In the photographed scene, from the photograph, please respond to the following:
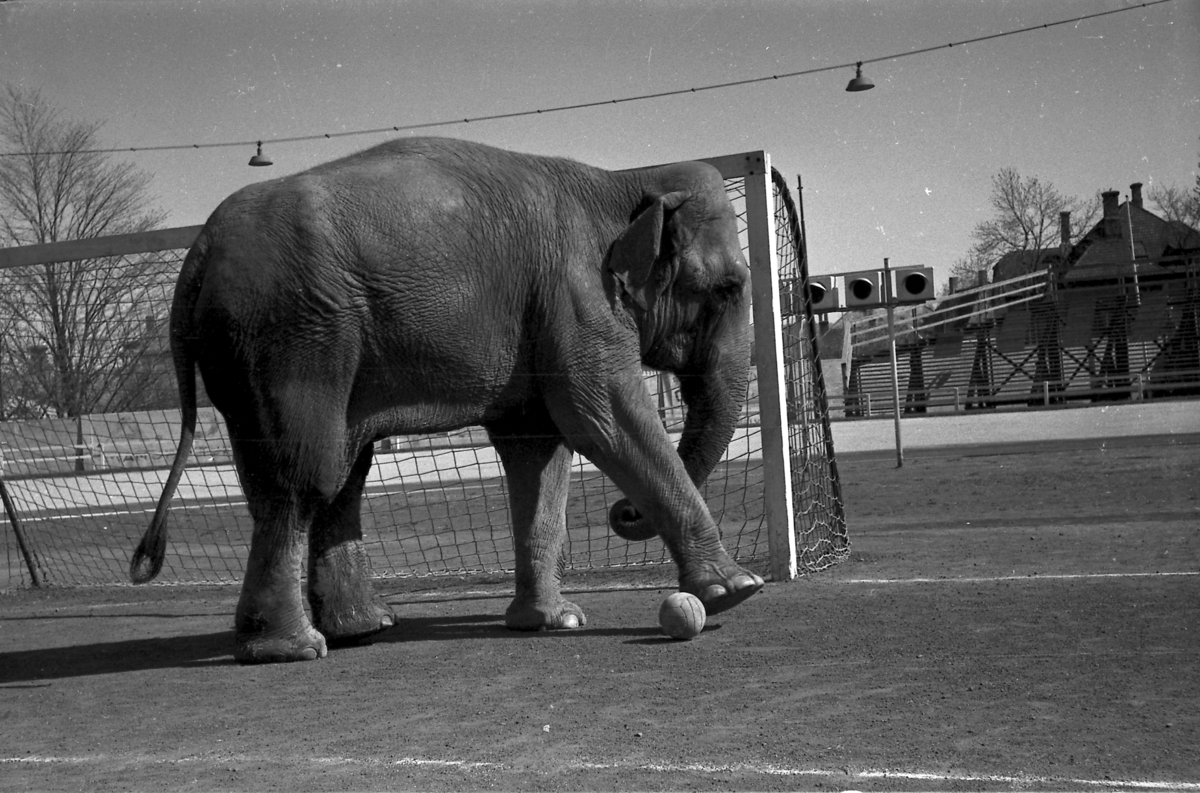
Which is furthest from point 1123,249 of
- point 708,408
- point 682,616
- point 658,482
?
point 682,616

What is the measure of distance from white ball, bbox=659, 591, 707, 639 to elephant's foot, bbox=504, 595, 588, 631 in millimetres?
770

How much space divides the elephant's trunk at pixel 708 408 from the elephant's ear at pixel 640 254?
1.62ft

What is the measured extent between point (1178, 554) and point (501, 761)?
17.9 ft

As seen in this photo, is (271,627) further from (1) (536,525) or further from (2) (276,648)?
(1) (536,525)

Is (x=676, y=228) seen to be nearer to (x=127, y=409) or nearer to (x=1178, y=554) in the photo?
(x=1178, y=554)

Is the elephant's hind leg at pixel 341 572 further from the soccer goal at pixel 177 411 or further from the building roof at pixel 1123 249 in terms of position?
the building roof at pixel 1123 249

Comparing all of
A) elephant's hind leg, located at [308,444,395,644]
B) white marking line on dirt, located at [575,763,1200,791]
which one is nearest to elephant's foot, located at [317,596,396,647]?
elephant's hind leg, located at [308,444,395,644]

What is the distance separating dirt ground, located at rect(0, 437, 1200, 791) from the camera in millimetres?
3555

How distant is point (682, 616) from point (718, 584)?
232mm

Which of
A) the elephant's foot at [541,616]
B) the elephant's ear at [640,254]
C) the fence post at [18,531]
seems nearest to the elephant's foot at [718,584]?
the elephant's foot at [541,616]

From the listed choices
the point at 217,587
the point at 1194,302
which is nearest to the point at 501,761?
the point at 217,587

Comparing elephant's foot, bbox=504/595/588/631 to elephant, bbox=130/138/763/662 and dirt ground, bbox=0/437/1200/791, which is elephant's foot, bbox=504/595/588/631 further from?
dirt ground, bbox=0/437/1200/791

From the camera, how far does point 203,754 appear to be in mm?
4055

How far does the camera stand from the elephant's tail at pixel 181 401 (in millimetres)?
5762
